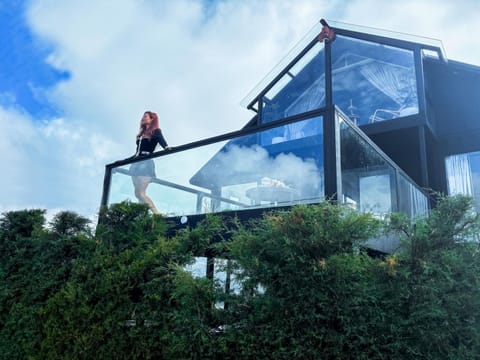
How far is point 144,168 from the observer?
18.4ft

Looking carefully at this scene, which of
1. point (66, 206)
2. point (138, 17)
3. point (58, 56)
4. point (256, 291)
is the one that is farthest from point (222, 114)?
point (256, 291)

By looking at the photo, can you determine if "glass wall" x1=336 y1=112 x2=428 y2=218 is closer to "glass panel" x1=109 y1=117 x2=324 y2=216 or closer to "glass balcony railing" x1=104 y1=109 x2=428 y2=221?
"glass balcony railing" x1=104 y1=109 x2=428 y2=221

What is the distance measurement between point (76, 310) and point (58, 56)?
5767 millimetres

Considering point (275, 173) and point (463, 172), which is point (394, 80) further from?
point (275, 173)

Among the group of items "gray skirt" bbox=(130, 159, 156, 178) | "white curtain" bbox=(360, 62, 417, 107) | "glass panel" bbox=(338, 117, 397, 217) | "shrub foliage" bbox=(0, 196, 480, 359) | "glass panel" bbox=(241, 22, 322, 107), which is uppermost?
"glass panel" bbox=(241, 22, 322, 107)

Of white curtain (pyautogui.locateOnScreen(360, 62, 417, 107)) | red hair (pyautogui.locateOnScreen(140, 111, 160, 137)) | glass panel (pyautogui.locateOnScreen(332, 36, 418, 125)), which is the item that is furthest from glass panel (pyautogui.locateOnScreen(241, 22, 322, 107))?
red hair (pyautogui.locateOnScreen(140, 111, 160, 137))

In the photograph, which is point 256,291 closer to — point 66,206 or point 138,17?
point 66,206

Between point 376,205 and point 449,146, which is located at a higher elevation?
point 449,146

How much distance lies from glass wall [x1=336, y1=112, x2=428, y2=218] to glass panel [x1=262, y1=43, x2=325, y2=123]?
11.9ft

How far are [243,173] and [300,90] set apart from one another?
193 inches

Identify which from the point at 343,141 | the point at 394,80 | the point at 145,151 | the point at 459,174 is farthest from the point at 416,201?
the point at 145,151

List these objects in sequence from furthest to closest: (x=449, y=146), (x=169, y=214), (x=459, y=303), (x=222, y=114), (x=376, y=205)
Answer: (x=222, y=114), (x=449, y=146), (x=169, y=214), (x=376, y=205), (x=459, y=303)

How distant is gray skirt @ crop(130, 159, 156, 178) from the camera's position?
551 cm

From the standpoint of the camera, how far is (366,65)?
26.1 ft
